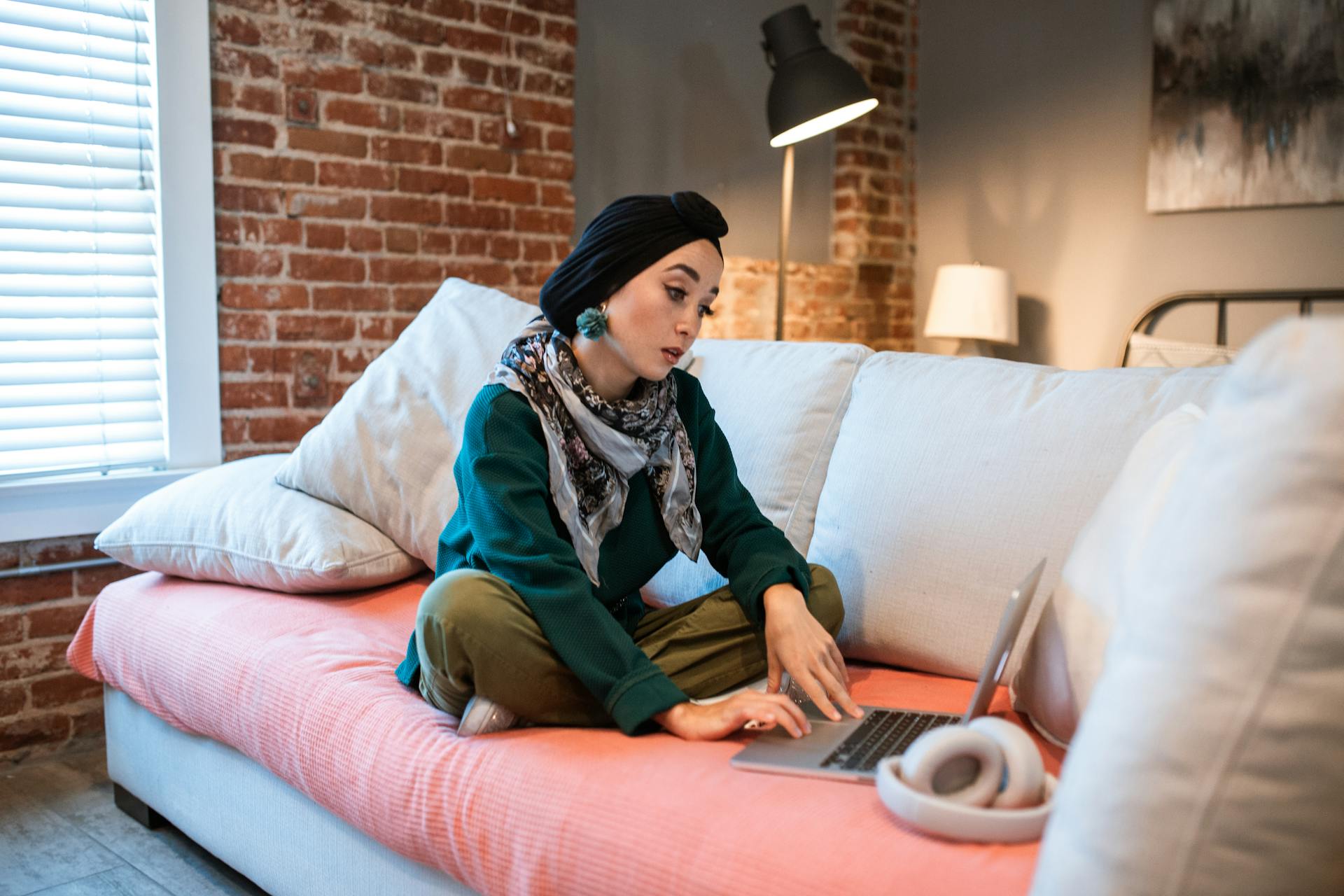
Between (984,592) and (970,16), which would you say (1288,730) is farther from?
(970,16)

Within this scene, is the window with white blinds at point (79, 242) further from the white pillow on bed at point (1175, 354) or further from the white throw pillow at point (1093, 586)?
the white pillow on bed at point (1175, 354)

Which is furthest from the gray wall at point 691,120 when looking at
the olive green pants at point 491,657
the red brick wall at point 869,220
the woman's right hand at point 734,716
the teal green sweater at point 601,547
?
the woman's right hand at point 734,716

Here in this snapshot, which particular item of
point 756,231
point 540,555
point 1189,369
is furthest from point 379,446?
point 756,231

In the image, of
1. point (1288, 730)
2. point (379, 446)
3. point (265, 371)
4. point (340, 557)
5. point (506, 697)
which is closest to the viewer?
point (1288, 730)

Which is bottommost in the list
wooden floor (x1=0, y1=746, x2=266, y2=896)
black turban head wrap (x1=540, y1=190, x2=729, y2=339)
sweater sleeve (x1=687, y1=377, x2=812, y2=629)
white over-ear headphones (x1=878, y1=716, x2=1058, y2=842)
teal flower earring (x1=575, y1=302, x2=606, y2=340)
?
wooden floor (x1=0, y1=746, x2=266, y2=896)

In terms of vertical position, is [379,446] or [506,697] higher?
[379,446]

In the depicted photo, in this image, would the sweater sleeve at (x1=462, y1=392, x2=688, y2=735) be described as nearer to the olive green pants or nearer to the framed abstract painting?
the olive green pants

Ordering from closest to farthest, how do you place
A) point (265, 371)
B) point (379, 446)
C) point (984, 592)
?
point (984, 592) → point (379, 446) → point (265, 371)

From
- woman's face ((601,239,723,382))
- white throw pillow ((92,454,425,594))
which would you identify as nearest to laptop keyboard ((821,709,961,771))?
woman's face ((601,239,723,382))

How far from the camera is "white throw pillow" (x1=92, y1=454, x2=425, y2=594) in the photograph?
1867mm

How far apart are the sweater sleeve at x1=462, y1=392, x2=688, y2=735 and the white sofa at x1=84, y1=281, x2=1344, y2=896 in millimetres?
175

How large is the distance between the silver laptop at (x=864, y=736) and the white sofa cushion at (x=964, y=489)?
0.55 feet

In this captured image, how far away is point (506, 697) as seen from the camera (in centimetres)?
128

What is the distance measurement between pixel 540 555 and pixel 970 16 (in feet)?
13.0
